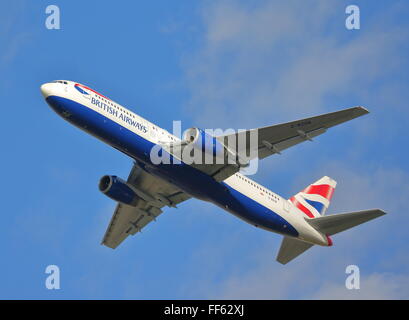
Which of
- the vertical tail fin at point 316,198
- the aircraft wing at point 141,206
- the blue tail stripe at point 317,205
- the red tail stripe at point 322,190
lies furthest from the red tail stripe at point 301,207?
the aircraft wing at point 141,206

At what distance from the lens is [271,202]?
5769 cm

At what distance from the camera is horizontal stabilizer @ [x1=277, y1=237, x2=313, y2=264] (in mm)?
60938

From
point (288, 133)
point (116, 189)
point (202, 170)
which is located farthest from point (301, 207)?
point (116, 189)

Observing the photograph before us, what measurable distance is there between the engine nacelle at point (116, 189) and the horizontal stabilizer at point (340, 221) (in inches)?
524

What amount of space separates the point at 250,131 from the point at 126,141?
814 cm

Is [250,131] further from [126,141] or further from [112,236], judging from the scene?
[112,236]

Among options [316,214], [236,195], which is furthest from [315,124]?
[316,214]

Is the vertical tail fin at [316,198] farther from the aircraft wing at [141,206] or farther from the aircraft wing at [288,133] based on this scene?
the aircraft wing at [141,206]

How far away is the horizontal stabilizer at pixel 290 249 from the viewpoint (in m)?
60.9

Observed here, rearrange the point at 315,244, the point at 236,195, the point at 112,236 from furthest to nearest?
the point at 112,236
the point at 315,244
the point at 236,195

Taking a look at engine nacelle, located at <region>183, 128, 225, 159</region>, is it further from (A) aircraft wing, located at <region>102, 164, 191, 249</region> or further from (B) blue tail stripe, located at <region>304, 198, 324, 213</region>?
(B) blue tail stripe, located at <region>304, 198, 324, 213</region>

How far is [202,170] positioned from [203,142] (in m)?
2.69

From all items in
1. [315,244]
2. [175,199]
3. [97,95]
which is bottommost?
[315,244]

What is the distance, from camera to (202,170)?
54.1 m
